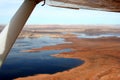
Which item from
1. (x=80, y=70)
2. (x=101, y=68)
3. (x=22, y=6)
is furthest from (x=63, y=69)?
(x=22, y=6)

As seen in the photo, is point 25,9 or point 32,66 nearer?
point 25,9

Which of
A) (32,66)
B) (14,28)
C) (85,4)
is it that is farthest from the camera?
(32,66)

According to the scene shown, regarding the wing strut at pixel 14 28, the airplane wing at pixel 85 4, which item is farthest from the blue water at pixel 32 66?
the airplane wing at pixel 85 4

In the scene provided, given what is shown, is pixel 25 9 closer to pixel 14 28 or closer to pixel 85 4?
pixel 14 28

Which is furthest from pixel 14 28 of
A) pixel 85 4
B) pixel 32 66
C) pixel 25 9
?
pixel 32 66

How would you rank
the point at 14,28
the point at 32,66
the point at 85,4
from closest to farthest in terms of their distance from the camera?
the point at 85,4 → the point at 14,28 → the point at 32,66

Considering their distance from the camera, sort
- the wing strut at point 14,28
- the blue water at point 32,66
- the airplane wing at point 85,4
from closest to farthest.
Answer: the airplane wing at point 85,4 → the wing strut at point 14,28 → the blue water at point 32,66

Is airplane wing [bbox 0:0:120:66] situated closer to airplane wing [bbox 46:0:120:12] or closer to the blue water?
airplane wing [bbox 46:0:120:12]

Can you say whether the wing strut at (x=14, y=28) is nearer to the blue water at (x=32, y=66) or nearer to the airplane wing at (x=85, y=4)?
the airplane wing at (x=85, y=4)

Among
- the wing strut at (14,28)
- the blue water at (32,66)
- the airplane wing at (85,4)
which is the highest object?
the airplane wing at (85,4)
